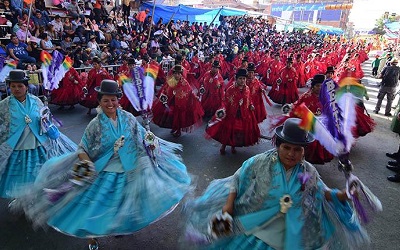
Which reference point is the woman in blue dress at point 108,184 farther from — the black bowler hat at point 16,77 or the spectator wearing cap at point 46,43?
the spectator wearing cap at point 46,43

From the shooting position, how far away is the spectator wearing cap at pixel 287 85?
419 inches

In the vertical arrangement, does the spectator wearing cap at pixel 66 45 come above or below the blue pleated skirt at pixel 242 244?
above

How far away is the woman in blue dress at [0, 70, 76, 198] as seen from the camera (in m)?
3.78

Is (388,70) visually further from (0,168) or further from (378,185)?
(0,168)

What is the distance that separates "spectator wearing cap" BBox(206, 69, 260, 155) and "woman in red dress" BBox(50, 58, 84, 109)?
16.1 ft

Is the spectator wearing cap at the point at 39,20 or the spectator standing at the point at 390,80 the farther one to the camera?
the spectator wearing cap at the point at 39,20

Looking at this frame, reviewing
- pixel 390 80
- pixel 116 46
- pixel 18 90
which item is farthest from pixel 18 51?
pixel 390 80

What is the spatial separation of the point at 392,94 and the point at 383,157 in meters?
3.93

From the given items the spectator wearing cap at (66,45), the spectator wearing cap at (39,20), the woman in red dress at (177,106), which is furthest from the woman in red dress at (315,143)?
the spectator wearing cap at (39,20)

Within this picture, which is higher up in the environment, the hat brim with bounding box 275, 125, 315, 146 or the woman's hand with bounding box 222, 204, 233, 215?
the hat brim with bounding box 275, 125, 315, 146

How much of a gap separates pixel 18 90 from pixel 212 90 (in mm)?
5471

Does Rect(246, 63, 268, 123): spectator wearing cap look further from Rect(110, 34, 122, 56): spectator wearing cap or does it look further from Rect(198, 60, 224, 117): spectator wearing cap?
Rect(110, 34, 122, 56): spectator wearing cap

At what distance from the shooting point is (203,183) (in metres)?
5.12

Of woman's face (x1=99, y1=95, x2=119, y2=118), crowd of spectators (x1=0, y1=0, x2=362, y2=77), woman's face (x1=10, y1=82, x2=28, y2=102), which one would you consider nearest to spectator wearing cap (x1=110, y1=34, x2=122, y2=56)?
crowd of spectators (x1=0, y1=0, x2=362, y2=77)
